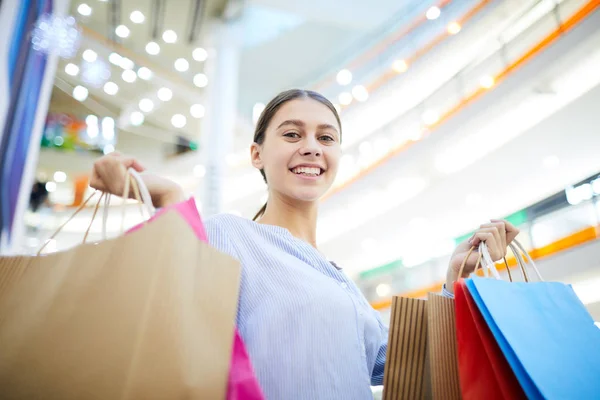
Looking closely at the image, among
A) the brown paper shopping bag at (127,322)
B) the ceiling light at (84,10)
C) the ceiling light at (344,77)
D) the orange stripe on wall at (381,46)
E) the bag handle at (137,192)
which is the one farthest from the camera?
the ceiling light at (84,10)

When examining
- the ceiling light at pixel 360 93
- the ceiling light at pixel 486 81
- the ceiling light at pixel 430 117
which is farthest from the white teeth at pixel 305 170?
the ceiling light at pixel 360 93

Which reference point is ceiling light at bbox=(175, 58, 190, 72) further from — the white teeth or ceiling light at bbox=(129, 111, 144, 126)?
the white teeth

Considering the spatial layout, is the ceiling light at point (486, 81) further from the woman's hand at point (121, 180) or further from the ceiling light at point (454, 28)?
the woman's hand at point (121, 180)

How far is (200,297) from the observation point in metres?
0.59

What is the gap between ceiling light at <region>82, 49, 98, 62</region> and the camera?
6242 mm

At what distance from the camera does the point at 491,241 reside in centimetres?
97

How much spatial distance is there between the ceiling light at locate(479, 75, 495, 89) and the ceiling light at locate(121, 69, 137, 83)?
4941mm

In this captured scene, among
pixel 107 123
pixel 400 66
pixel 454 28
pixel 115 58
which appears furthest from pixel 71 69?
pixel 454 28

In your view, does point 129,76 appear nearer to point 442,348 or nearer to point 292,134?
point 292,134

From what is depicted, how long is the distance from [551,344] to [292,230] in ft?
1.90

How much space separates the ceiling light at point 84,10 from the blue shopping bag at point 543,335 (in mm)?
6289

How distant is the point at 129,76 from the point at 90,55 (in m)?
0.65

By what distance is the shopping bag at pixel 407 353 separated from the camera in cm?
78

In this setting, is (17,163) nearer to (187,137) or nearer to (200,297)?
(200,297)
